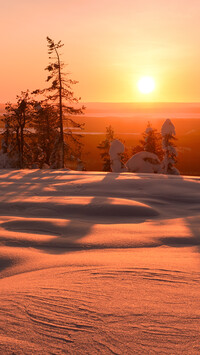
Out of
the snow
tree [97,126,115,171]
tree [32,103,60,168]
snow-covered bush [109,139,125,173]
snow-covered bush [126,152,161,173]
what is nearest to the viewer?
the snow

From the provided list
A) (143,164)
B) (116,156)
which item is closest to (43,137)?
(116,156)

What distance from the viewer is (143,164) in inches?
1449

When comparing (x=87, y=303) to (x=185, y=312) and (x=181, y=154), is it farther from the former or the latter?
(x=181, y=154)

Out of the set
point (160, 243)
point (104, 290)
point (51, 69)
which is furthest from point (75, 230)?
point (51, 69)

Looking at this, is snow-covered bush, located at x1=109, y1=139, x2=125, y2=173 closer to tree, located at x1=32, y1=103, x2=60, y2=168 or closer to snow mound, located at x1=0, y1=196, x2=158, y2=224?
tree, located at x1=32, y1=103, x2=60, y2=168

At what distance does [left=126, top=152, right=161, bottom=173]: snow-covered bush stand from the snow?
29.9m

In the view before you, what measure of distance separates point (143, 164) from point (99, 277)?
34.2 m

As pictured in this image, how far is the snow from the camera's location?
2.00 meters

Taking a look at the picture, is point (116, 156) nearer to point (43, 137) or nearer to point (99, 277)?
point (43, 137)

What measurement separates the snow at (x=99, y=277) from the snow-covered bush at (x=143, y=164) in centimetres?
2990

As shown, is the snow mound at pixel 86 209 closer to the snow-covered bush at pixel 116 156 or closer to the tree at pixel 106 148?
the snow-covered bush at pixel 116 156

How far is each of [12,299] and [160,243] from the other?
7.97 ft

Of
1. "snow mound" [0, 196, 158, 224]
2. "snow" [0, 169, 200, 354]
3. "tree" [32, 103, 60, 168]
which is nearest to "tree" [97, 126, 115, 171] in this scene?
"tree" [32, 103, 60, 168]

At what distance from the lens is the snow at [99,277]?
6.57 feet
